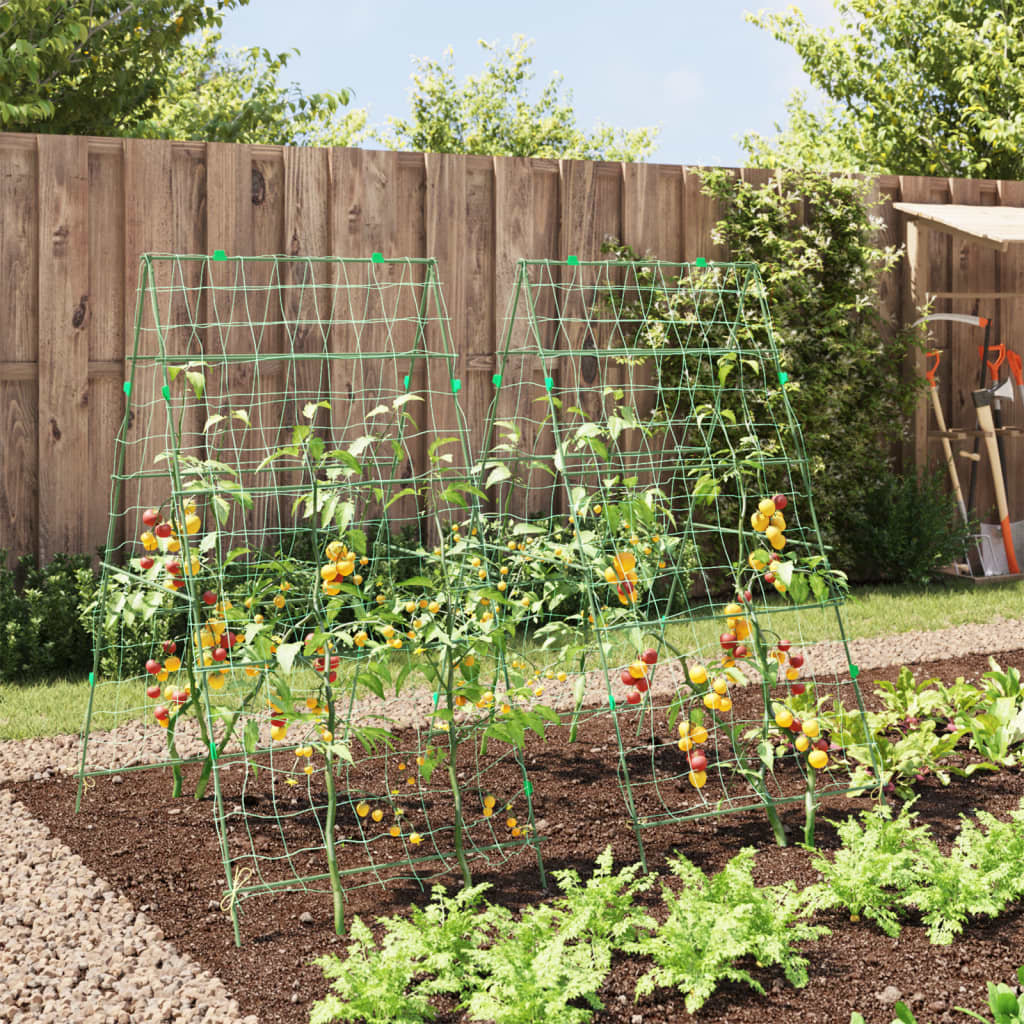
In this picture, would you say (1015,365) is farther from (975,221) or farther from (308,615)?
(308,615)

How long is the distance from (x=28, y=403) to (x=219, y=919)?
3.10 metres

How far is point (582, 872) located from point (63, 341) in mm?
3422

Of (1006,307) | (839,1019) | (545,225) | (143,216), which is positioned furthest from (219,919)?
(1006,307)

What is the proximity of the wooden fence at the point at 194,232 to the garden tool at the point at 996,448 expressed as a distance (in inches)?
74.8

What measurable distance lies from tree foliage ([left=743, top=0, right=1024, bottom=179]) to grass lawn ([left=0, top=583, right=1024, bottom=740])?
5.97m

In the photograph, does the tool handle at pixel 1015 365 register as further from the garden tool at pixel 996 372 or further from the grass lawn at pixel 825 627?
the grass lawn at pixel 825 627

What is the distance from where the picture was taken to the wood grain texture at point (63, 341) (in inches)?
195

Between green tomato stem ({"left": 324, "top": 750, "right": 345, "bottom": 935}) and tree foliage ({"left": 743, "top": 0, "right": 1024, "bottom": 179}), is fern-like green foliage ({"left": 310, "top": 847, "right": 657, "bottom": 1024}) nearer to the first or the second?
green tomato stem ({"left": 324, "top": 750, "right": 345, "bottom": 935})

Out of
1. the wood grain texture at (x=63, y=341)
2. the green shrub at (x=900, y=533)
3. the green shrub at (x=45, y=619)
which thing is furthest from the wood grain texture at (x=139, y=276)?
the green shrub at (x=900, y=533)

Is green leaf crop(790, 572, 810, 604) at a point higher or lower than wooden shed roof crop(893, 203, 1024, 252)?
lower

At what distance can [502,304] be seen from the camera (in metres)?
5.70

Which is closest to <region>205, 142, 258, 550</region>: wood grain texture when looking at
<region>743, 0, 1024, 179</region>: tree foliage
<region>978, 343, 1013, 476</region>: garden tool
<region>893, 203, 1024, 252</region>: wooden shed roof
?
<region>893, 203, 1024, 252</region>: wooden shed roof

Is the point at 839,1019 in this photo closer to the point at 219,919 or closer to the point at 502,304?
the point at 219,919

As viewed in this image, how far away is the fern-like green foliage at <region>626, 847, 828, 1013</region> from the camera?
2193 mm
